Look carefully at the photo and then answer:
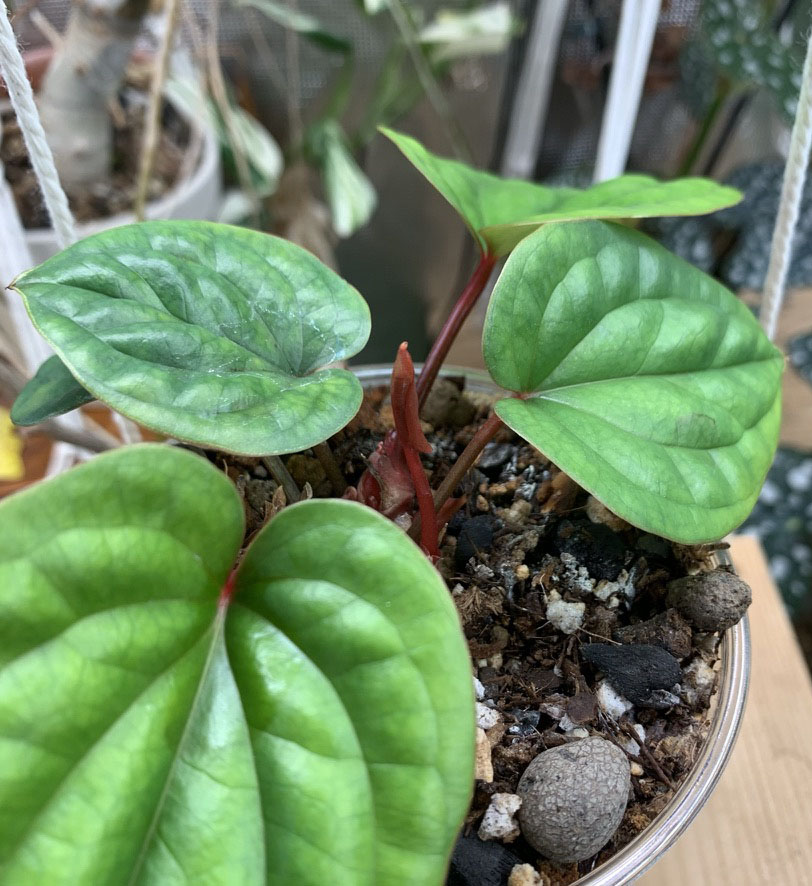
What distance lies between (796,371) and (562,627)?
957 mm

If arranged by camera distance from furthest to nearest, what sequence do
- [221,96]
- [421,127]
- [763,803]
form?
[421,127] < [221,96] < [763,803]

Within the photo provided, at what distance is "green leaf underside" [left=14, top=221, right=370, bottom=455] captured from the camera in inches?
13.7

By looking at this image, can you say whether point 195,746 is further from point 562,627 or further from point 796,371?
point 796,371

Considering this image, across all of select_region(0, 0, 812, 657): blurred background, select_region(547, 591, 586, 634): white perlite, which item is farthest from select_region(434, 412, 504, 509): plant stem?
select_region(0, 0, 812, 657): blurred background

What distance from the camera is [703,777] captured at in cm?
45

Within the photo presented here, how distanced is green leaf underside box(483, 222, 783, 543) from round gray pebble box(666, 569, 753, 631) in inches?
2.6

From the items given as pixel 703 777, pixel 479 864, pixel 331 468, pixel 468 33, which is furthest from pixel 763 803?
pixel 468 33

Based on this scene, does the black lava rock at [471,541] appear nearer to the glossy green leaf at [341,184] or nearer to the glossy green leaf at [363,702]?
the glossy green leaf at [363,702]

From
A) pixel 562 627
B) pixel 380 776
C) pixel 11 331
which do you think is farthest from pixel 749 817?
pixel 11 331

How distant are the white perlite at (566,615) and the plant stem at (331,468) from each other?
6.5 inches

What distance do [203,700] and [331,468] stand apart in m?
0.21

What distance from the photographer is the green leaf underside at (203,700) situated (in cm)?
30

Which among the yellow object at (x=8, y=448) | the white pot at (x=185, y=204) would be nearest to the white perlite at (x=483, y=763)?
the yellow object at (x=8, y=448)

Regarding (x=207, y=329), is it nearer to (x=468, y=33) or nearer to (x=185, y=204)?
(x=185, y=204)
